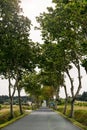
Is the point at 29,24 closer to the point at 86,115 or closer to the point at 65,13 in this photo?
the point at 65,13

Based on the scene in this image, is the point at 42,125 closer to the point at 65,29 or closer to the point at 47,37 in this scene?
the point at 65,29

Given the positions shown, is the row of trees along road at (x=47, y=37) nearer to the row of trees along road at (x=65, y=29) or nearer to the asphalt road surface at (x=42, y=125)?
the row of trees along road at (x=65, y=29)

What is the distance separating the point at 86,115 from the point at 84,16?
74.9ft

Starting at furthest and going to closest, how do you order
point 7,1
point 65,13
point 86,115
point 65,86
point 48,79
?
point 48,79 → point 65,86 → point 86,115 → point 65,13 → point 7,1

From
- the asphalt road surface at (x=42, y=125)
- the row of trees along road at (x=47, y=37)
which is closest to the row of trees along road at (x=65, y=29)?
the row of trees along road at (x=47, y=37)

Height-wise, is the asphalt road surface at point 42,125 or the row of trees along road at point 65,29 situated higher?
the row of trees along road at point 65,29

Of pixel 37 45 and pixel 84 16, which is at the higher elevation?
pixel 37 45

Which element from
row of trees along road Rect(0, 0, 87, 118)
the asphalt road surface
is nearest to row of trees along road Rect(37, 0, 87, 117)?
row of trees along road Rect(0, 0, 87, 118)

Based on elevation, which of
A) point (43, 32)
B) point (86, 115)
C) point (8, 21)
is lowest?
point (86, 115)


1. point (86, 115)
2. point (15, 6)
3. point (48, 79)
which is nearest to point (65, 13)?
point (15, 6)

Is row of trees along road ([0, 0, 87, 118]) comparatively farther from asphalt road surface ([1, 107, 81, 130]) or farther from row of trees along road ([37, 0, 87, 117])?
asphalt road surface ([1, 107, 81, 130])

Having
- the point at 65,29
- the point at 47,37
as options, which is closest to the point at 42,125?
the point at 65,29

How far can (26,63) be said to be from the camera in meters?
68.8

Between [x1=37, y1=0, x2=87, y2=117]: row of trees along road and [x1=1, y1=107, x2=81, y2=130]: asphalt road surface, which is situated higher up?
[x1=37, y1=0, x2=87, y2=117]: row of trees along road
